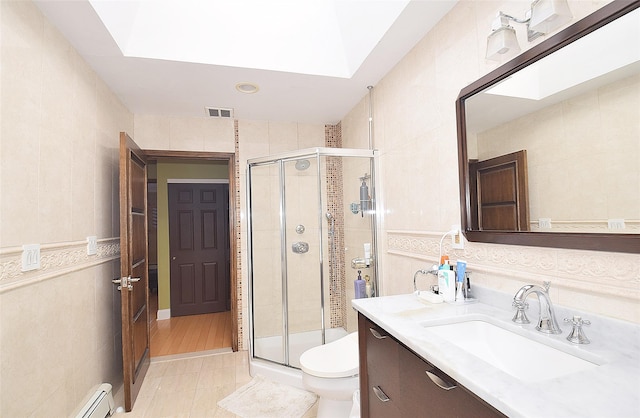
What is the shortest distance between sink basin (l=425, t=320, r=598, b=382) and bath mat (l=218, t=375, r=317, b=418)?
1424 millimetres

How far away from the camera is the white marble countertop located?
0.65m

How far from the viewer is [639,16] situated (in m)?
0.91

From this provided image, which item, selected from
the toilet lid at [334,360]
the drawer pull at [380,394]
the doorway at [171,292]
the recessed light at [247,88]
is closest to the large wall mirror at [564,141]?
the drawer pull at [380,394]

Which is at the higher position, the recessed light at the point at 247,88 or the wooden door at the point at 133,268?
the recessed light at the point at 247,88

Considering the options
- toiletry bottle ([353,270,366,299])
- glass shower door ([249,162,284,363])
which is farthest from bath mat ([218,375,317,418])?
toiletry bottle ([353,270,366,299])

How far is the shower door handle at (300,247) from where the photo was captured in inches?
110

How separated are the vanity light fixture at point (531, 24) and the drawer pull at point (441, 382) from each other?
48.4 inches

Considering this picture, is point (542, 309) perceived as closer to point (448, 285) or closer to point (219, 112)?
point (448, 285)

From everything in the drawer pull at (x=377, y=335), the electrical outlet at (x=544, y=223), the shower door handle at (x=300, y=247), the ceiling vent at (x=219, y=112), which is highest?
the ceiling vent at (x=219, y=112)

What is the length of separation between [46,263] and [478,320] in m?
2.02

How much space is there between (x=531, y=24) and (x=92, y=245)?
8.58 ft

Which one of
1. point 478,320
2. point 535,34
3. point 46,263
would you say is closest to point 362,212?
point 478,320

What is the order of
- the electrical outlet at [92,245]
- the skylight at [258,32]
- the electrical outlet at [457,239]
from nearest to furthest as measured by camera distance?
the electrical outlet at [457,239] → the skylight at [258,32] → the electrical outlet at [92,245]

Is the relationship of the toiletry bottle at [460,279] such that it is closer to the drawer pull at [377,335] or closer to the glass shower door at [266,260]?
the drawer pull at [377,335]
